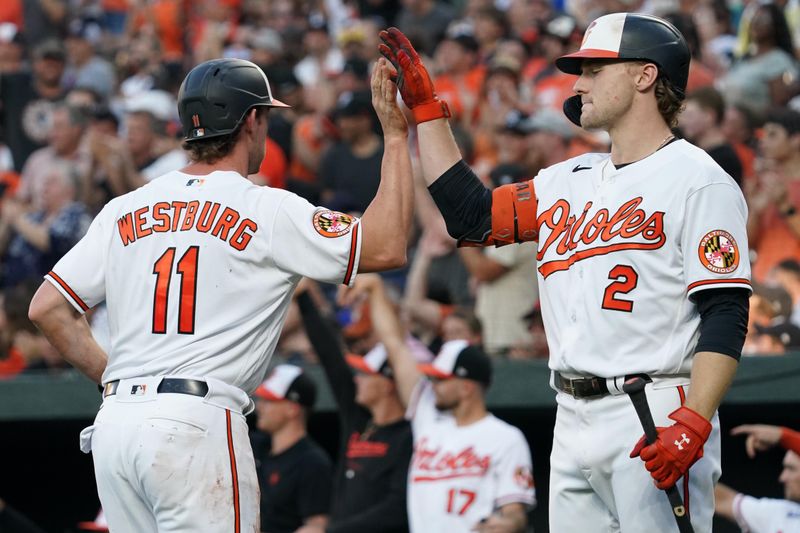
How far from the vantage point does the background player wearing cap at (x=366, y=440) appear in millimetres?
7098

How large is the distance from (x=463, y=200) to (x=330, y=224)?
1.55 feet

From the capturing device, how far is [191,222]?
4.16 metres

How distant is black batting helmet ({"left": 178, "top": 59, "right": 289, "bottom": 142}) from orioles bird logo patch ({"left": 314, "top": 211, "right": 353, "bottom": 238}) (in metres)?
0.43

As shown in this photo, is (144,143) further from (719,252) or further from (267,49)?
(719,252)

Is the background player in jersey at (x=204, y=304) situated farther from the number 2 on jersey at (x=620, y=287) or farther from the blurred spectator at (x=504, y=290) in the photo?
the blurred spectator at (x=504, y=290)

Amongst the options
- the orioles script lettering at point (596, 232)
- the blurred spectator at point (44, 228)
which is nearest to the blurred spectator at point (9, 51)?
the blurred spectator at point (44, 228)

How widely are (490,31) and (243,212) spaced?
7.65 m

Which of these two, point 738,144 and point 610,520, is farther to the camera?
point 738,144

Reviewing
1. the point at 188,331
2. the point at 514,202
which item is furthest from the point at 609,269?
the point at 188,331

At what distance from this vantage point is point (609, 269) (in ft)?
13.2

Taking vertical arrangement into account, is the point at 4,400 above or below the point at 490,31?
below

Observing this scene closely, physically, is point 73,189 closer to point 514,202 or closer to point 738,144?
point 738,144

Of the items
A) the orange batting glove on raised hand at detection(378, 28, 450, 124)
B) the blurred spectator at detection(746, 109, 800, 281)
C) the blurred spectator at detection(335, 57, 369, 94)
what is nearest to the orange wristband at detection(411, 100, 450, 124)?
the orange batting glove on raised hand at detection(378, 28, 450, 124)

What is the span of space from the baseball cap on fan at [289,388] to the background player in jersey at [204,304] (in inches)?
125
